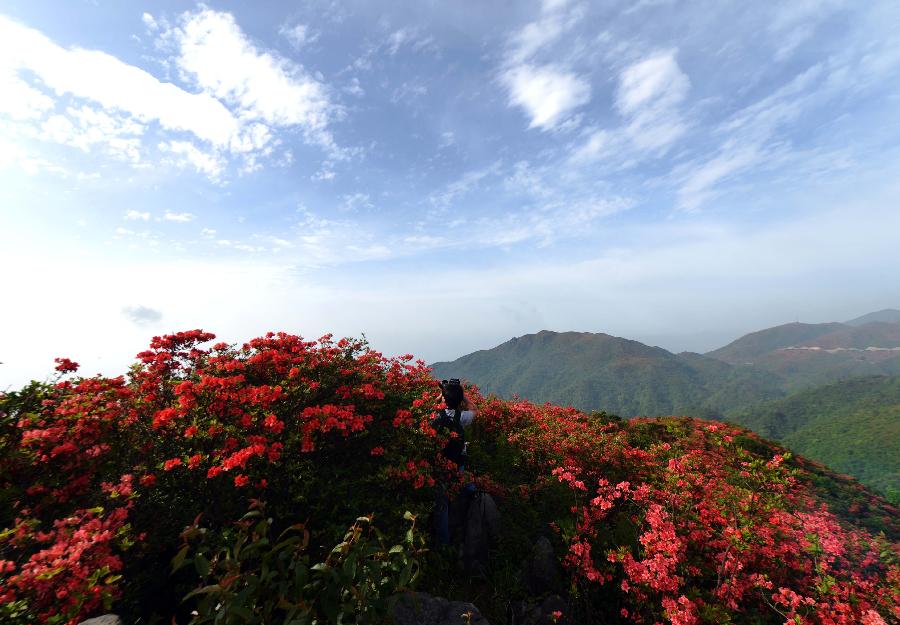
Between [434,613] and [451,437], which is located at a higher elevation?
[451,437]

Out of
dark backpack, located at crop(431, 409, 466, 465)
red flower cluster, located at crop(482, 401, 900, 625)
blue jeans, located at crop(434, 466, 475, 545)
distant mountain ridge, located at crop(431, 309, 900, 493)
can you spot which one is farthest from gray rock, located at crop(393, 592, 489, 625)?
distant mountain ridge, located at crop(431, 309, 900, 493)

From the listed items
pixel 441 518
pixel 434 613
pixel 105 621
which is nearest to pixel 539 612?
pixel 441 518

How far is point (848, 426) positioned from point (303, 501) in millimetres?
86768

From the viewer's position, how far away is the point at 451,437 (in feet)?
23.3

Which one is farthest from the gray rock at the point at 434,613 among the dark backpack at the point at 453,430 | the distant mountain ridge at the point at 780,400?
the distant mountain ridge at the point at 780,400

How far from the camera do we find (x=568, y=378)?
7844 inches

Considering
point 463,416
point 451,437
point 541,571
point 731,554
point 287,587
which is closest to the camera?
point 287,587

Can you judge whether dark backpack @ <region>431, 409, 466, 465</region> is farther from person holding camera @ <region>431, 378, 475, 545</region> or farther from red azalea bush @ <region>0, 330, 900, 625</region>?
red azalea bush @ <region>0, 330, 900, 625</region>

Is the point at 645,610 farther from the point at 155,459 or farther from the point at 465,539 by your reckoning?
the point at 155,459

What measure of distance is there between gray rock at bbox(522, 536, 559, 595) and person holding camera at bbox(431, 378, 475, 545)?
1.52m

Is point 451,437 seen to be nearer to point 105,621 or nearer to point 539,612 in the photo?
point 539,612

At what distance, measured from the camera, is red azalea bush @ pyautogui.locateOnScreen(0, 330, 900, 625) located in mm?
4301

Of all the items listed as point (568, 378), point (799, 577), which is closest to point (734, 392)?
point (568, 378)

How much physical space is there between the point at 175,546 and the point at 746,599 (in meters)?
8.60
